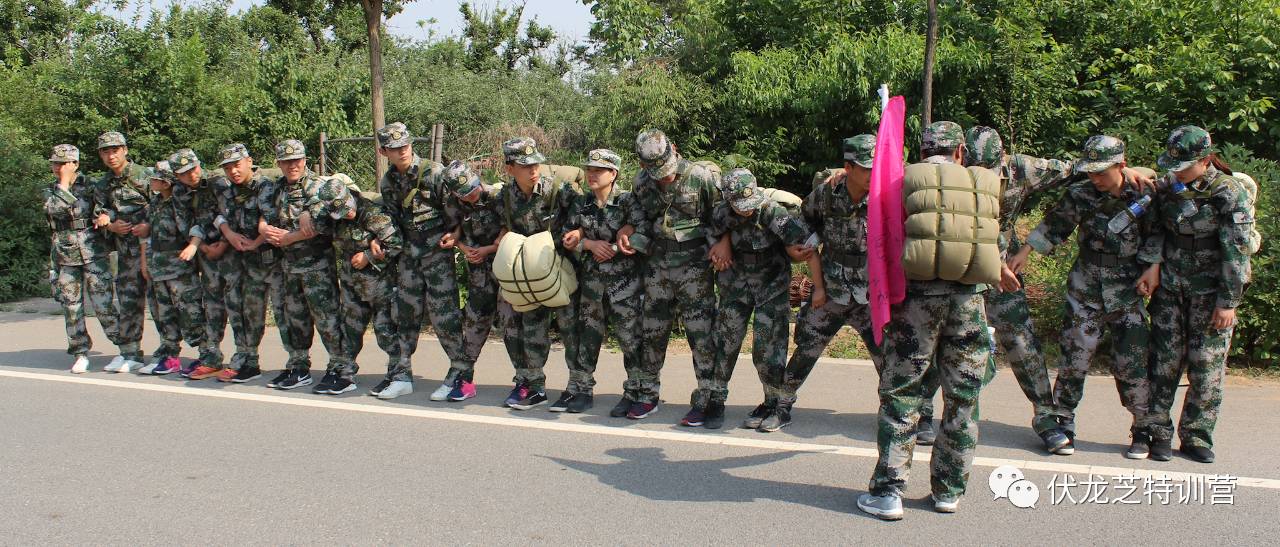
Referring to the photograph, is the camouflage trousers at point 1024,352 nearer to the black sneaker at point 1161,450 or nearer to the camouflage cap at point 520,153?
the black sneaker at point 1161,450

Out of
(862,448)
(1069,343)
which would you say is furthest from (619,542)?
(1069,343)

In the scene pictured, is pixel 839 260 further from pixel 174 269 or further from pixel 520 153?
pixel 174 269

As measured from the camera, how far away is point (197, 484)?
517 cm

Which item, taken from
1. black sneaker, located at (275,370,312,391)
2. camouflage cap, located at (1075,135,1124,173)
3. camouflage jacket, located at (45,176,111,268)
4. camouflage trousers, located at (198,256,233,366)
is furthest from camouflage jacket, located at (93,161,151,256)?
camouflage cap, located at (1075,135,1124,173)

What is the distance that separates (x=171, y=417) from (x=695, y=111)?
28.3ft

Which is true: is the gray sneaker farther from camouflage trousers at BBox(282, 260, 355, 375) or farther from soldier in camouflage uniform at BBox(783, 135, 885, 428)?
camouflage trousers at BBox(282, 260, 355, 375)

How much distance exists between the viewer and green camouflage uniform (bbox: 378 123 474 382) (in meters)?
6.88

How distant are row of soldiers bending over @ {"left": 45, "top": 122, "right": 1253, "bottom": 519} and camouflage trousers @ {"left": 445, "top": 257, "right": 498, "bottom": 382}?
2 cm

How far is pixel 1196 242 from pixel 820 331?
204cm

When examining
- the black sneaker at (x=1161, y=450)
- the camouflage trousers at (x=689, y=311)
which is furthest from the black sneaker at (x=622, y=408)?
the black sneaker at (x=1161, y=450)

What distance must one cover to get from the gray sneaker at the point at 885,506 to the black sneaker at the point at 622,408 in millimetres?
2162

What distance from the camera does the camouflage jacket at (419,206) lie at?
6863 mm

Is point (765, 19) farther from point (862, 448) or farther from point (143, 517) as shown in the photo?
point (143, 517)

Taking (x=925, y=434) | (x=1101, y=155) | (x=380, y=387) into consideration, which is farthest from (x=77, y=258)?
(x=1101, y=155)
